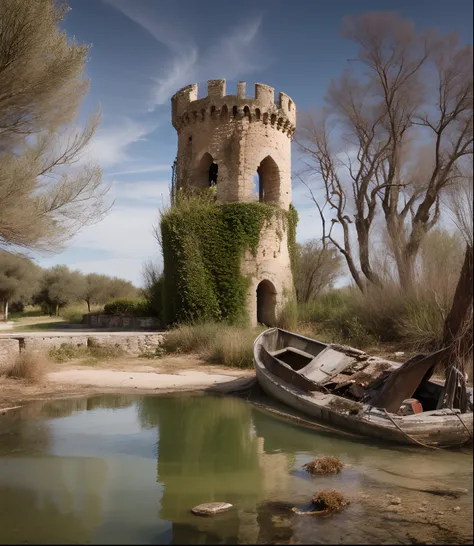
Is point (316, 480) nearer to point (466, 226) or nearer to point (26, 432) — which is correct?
point (466, 226)

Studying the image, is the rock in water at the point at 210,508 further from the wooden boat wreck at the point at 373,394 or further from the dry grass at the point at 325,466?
the wooden boat wreck at the point at 373,394

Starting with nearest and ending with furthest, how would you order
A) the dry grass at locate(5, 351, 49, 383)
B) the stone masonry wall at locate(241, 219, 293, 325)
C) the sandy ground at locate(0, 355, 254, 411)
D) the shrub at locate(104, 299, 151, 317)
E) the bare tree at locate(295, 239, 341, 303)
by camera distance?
the sandy ground at locate(0, 355, 254, 411) < the dry grass at locate(5, 351, 49, 383) < the stone masonry wall at locate(241, 219, 293, 325) < the shrub at locate(104, 299, 151, 317) < the bare tree at locate(295, 239, 341, 303)

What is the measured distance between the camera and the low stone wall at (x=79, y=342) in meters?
12.9

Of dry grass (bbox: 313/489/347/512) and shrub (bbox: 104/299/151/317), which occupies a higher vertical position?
shrub (bbox: 104/299/151/317)

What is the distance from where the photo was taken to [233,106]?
20.4 m

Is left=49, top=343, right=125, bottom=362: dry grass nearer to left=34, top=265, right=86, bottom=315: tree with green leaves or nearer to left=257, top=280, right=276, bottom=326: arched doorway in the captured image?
left=257, top=280, right=276, bottom=326: arched doorway

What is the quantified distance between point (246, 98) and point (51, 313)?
2719 centimetres

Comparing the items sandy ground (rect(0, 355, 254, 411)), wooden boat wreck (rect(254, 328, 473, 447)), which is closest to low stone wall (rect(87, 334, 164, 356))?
sandy ground (rect(0, 355, 254, 411))

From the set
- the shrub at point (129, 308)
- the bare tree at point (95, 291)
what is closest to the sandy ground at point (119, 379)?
the shrub at point (129, 308)

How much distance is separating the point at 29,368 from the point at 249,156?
40.2 ft

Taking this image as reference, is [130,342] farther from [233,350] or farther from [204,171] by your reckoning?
[204,171]

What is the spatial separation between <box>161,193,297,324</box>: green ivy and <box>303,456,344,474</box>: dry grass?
1236cm

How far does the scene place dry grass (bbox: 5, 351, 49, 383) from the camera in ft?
39.2

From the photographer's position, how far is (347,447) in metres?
7.42
